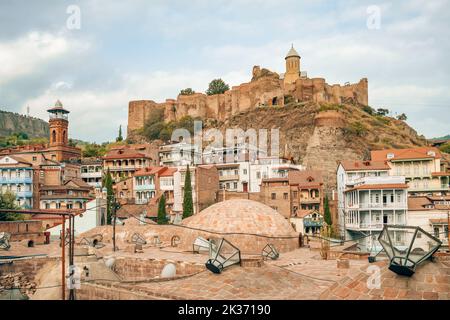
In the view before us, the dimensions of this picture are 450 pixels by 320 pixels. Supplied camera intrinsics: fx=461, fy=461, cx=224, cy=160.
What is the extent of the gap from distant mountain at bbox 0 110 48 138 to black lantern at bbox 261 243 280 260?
144 meters

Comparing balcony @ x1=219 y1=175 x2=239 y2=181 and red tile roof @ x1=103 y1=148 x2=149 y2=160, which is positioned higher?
red tile roof @ x1=103 y1=148 x2=149 y2=160

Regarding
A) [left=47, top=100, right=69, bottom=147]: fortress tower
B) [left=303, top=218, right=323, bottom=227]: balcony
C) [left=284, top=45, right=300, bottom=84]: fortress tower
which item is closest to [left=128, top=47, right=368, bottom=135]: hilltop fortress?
[left=284, top=45, right=300, bottom=84]: fortress tower

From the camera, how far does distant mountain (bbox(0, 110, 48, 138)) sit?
159750mm

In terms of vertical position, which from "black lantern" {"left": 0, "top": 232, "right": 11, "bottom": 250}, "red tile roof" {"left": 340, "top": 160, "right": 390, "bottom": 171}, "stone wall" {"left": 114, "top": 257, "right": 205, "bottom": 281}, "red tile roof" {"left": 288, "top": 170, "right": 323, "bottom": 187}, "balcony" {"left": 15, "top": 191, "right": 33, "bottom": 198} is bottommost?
"stone wall" {"left": 114, "top": 257, "right": 205, "bottom": 281}

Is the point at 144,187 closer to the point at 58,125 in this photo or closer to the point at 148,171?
the point at 148,171

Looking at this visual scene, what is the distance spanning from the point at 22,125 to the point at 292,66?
106 meters

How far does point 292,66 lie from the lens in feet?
348

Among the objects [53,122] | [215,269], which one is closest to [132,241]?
[215,269]

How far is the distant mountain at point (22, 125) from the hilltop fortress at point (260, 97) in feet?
227

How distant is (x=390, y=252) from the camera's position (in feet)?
47.8

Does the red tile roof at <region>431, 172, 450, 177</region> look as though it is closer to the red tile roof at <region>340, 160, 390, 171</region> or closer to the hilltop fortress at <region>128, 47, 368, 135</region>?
the red tile roof at <region>340, 160, 390, 171</region>

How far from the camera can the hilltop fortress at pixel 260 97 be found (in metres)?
98.3

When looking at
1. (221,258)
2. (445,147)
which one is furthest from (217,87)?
(221,258)
